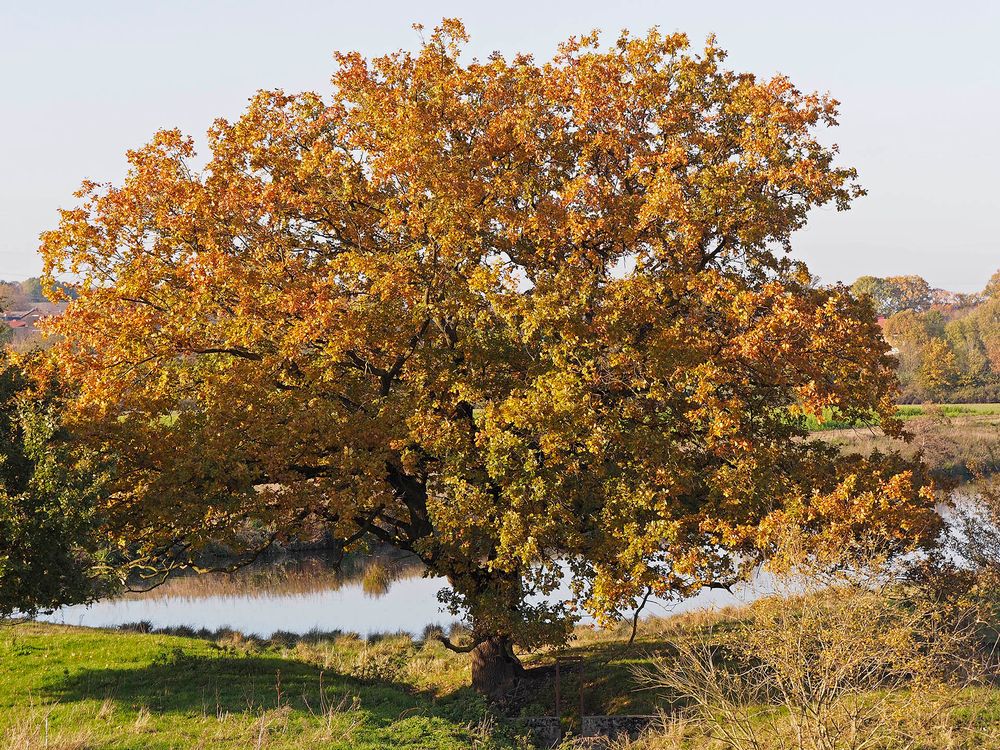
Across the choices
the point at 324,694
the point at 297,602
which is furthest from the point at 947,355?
the point at 324,694

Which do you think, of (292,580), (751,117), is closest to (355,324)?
(751,117)

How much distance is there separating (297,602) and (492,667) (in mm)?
A: 16105

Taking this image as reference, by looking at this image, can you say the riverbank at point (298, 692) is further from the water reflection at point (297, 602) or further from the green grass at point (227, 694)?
the water reflection at point (297, 602)

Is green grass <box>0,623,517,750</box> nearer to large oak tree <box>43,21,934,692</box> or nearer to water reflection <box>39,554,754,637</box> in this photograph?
large oak tree <box>43,21,934,692</box>

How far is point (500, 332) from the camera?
20.4m

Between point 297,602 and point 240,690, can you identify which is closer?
point 240,690

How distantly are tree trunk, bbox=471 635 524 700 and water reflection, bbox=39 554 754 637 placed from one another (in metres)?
8.89

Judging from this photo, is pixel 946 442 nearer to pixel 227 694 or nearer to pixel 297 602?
pixel 297 602

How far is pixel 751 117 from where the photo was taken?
20.3 meters

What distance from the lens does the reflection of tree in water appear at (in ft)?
129

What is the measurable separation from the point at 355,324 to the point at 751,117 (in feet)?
32.0

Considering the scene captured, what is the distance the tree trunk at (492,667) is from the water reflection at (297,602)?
8.89 metres

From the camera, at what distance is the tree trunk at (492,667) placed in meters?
23.1

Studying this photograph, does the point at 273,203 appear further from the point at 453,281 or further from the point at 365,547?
the point at 365,547
